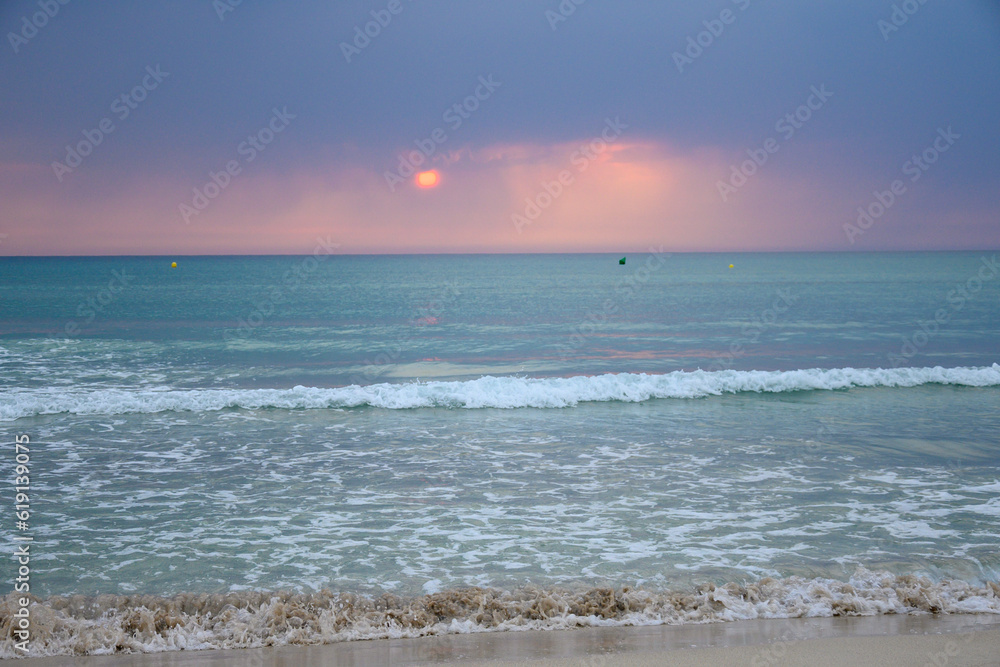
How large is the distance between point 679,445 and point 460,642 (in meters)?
7.44

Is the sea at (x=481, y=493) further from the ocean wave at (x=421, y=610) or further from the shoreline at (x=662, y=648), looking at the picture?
the shoreline at (x=662, y=648)

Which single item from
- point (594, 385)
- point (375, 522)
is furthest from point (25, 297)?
point (375, 522)

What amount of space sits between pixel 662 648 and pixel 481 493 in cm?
448

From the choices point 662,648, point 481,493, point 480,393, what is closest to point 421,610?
point 662,648

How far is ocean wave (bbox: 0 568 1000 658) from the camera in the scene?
5.20m

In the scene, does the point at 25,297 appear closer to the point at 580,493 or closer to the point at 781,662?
the point at 580,493

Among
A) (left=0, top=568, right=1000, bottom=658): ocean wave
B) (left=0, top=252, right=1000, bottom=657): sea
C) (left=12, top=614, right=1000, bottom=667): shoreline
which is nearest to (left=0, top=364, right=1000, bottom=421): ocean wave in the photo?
(left=0, top=252, right=1000, bottom=657): sea

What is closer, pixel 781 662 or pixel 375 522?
pixel 781 662

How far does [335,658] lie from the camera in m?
4.85

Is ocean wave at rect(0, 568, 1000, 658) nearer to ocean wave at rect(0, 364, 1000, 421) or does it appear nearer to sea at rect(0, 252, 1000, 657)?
sea at rect(0, 252, 1000, 657)

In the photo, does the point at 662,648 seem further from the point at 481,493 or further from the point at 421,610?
the point at 481,493

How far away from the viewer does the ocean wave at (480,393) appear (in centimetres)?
1497

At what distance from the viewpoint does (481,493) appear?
9.10 meters

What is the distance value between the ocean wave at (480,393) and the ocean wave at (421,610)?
9.60 m
